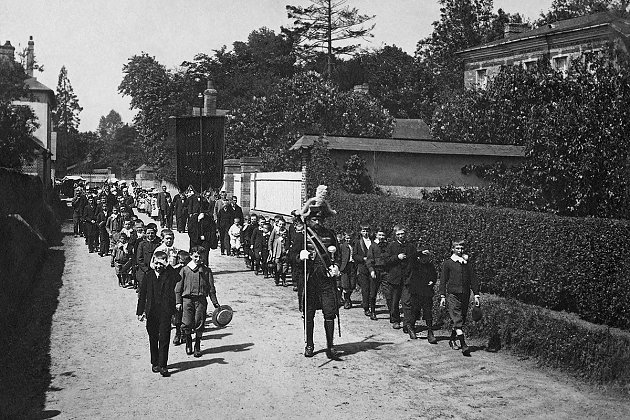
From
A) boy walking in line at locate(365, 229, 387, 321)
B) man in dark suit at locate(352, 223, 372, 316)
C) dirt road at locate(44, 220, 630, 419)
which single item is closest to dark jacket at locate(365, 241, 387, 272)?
boy walking in line at locate(365, 229, 387, 321)

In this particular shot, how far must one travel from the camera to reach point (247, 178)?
3077 centimetres

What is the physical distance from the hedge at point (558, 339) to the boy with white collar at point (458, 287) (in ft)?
2.24

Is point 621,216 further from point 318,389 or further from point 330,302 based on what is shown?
point 318,389

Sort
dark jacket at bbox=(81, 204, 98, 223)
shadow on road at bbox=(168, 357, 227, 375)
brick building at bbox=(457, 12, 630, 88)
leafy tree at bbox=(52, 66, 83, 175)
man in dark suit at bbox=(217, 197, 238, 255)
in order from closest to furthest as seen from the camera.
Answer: shadow on road at bbox=(168, 357, 227, 375) → man in dark suit at bbox=(217, 197, 238, 255) → dark jacket at bbox=(81, 204, 98, 223) → brick building at bbox=(457, 12, 630, 88) → leafy tree at bbox=(52, 66, 83, 175)

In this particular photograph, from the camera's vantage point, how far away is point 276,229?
17562 mm

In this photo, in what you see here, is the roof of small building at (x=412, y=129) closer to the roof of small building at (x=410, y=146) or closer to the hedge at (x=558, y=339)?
the roof of small building at (x=410, y=146)

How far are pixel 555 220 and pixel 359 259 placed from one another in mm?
4397

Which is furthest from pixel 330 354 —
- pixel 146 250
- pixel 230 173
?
pixel 230 173

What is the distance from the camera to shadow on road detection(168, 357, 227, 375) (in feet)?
32.6

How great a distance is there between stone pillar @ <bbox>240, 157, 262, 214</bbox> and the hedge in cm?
1936

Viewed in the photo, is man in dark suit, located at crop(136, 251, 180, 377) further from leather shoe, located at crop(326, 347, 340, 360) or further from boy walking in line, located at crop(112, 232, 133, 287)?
boy walking in line, located at crop(112, 232, 133, 287)

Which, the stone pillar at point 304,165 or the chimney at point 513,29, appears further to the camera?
the chimney at point 513,29

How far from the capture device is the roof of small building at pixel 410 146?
2323cm

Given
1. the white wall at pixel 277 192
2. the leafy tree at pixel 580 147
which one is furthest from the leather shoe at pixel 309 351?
the white wall at pixel 277 192
